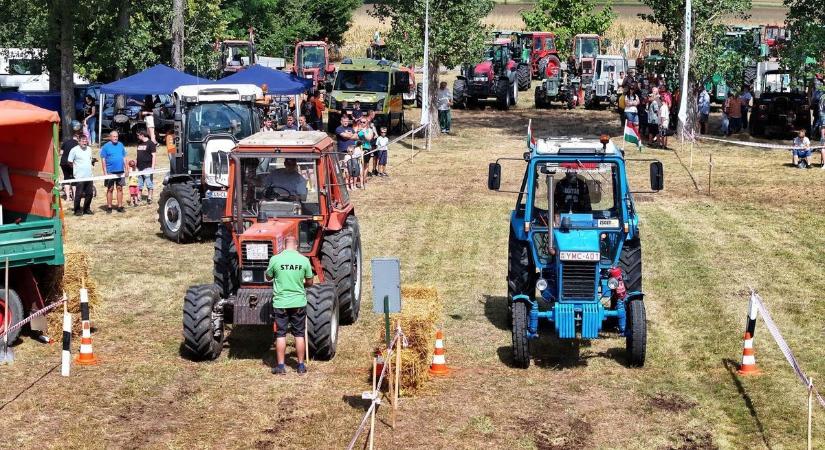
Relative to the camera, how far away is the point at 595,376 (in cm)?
1192

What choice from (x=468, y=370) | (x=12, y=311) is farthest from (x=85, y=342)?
(x=468, y=370)

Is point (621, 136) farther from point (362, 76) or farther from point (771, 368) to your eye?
point (771, 368)

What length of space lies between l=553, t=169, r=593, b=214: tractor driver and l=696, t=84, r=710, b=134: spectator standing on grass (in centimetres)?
2325

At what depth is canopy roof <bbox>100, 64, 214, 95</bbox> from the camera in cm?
3012

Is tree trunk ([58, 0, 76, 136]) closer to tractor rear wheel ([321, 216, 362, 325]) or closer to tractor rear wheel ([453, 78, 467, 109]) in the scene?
tractor rear wheel ([453, 78, 467, 109])

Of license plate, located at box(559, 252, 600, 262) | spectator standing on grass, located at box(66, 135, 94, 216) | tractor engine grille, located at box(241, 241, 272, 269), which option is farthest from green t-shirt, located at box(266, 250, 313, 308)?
spectator standing on grass, located at box(66, 135, 94, 216)

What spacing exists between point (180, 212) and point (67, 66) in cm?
1660

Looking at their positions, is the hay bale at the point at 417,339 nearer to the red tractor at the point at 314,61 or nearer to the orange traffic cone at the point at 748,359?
the orange traffic cone at the point at 748,359

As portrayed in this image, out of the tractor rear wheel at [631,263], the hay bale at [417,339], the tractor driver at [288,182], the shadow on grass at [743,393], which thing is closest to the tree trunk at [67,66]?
the tractor driver at [288,182]

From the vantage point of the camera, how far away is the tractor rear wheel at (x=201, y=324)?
11.9 meters

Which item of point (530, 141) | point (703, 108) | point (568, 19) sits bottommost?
point (530, 141)

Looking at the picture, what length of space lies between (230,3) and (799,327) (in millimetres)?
50583

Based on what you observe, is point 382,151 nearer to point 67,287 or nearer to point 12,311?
point 67,287

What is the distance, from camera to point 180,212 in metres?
18.7
